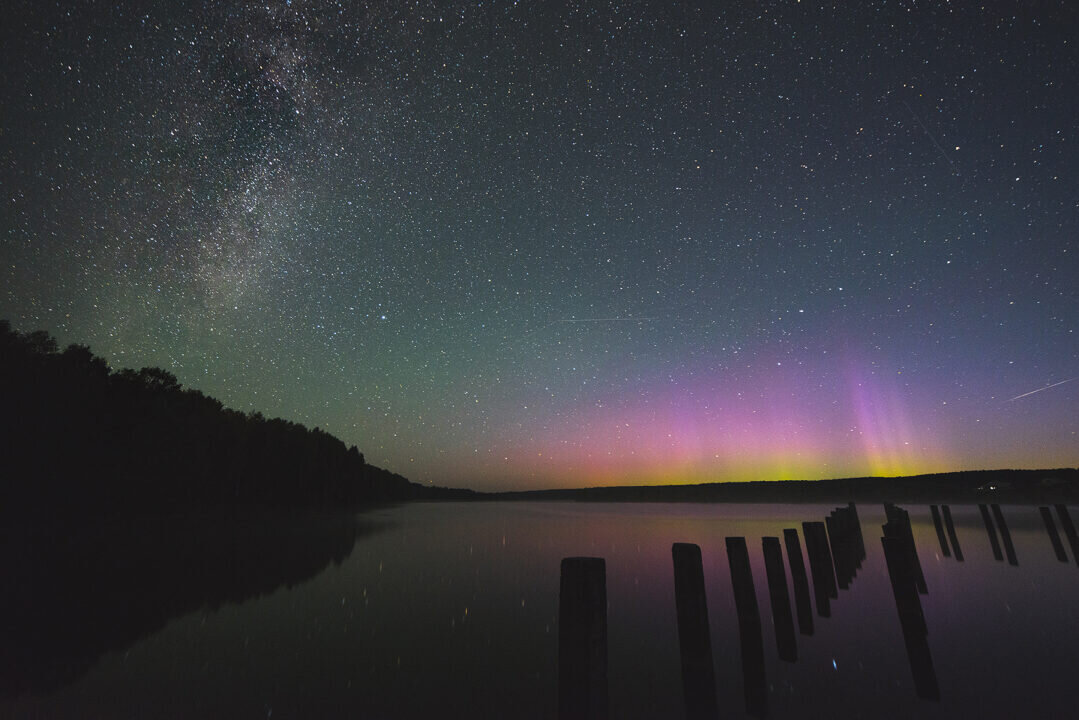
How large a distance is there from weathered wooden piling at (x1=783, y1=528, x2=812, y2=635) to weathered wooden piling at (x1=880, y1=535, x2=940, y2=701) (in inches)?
102

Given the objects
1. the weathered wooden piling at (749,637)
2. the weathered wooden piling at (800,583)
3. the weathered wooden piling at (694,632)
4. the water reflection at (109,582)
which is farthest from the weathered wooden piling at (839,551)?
the water reflection at (109,582)

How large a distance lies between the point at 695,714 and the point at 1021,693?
6474 millimetres

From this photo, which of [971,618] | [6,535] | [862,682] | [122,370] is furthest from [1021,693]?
[122,370]

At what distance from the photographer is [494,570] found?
23.9 metres

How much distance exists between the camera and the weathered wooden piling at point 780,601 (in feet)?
31.3

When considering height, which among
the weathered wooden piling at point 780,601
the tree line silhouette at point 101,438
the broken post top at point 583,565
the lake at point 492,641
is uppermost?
the tree line silhouette at point 101,438

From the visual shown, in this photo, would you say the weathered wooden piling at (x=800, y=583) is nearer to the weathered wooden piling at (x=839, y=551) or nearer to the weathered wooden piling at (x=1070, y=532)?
the weathered wooden piling at (x=839, y=551)

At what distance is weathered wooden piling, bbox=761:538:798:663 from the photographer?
9547mm

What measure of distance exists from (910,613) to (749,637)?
248 cm

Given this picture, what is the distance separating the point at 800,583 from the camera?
11.5 meters

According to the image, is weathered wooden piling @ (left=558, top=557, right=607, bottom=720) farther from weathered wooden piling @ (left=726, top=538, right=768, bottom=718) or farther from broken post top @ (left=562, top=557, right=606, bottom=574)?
weathered wooden piling @ (left=726, top=538, right=768, bottom=718)

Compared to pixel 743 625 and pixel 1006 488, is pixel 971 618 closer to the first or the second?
pixel 743 625

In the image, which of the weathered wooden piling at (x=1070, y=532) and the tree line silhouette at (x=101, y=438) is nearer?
the weathered wooden piling at (x=1070, y=532)

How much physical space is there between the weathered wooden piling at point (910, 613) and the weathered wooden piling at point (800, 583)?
260 centimetres
